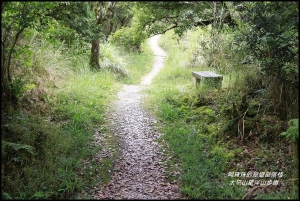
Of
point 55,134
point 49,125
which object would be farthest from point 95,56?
point 55,134

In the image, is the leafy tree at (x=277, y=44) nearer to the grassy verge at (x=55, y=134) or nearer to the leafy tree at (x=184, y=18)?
the leafy tree at (x=184, y=18)

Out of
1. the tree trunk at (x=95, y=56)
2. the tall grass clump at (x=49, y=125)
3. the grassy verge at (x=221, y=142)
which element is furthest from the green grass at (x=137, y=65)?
the grassy verge at (x=221, y=142)

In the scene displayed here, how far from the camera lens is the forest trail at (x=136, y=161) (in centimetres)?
488

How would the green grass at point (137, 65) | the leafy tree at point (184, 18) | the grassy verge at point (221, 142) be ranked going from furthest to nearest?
the green grass at point (137, 65) → the leafy tree at point (184, 18) → the grassy verge at point (221, 142)

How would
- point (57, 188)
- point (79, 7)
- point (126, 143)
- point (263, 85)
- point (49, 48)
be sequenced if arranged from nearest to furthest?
1. point (57, 188)
2. point (79, 7)
3. point (126, 143)
4. point (263, 85)
5. point (49, 48)

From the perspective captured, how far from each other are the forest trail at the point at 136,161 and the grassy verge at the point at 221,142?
1.00 ft

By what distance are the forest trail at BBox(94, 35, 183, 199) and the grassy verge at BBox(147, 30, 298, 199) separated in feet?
1.00

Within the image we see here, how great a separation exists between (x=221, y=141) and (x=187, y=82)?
5.31m

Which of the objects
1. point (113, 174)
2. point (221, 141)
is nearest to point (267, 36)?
point (221, 141)

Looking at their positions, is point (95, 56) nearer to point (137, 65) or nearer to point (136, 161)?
point (137, 65)

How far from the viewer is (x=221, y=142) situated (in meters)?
6.36

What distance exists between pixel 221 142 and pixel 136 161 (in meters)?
1.81

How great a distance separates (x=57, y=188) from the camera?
16.1ft

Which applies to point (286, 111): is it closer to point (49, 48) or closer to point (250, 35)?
point (250, 35)
